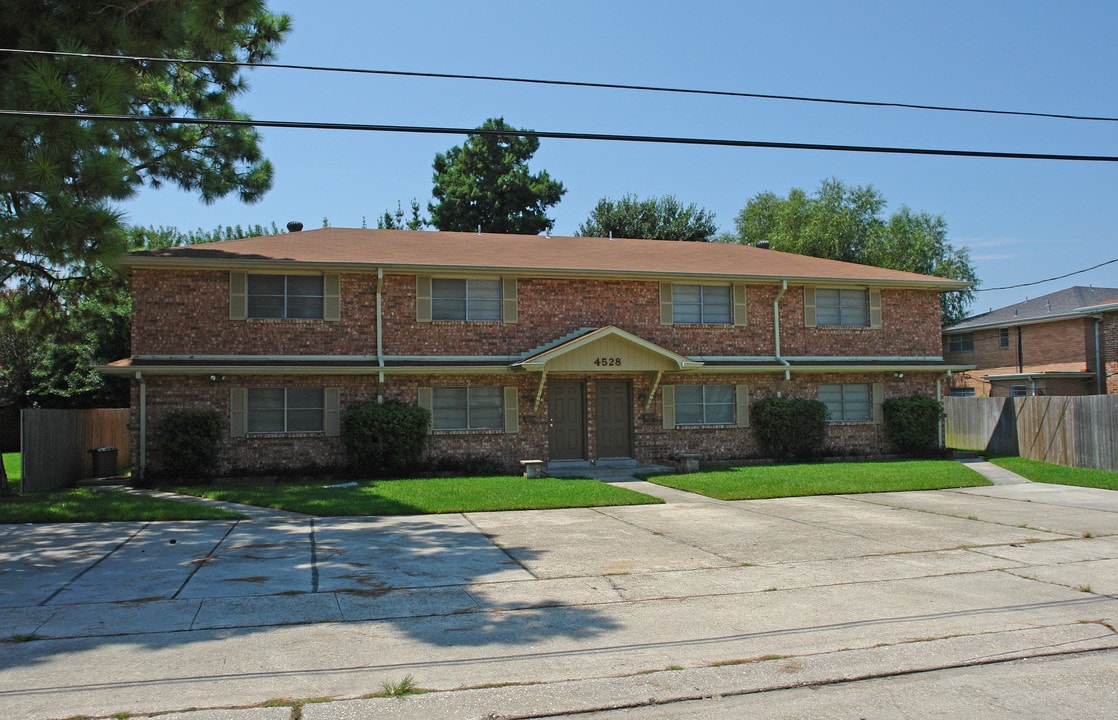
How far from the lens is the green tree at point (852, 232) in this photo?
43.2 meters

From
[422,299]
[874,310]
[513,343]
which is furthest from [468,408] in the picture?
[874,310]

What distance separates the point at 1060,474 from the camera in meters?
18.3

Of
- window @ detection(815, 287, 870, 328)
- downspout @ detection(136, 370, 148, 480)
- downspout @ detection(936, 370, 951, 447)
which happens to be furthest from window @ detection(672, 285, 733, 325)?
downspout @ detection(136, 370, 148, 480)

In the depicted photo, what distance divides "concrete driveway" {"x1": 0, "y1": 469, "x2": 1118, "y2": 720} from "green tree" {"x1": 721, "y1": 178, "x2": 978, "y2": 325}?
32.7 meters

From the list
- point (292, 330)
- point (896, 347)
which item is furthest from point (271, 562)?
point (896, 347)

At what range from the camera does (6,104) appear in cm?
1257

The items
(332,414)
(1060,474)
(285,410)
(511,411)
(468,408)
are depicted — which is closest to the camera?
(1060,474)

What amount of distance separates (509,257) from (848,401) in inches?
372

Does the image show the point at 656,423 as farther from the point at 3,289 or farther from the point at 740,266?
the point at 3,289

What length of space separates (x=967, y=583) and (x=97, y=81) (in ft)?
40.5

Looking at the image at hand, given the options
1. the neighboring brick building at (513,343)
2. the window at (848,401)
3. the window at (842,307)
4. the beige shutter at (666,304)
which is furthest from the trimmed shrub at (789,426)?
the beige shutter at (666,304)

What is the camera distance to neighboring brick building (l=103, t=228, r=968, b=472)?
18141mm

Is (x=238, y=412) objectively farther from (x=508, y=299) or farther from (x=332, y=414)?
(x=508, y=299)

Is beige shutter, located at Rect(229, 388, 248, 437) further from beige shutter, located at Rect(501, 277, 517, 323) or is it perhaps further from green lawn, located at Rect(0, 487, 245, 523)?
beige shutter, located at Rect(501, 277, 517, 323)
